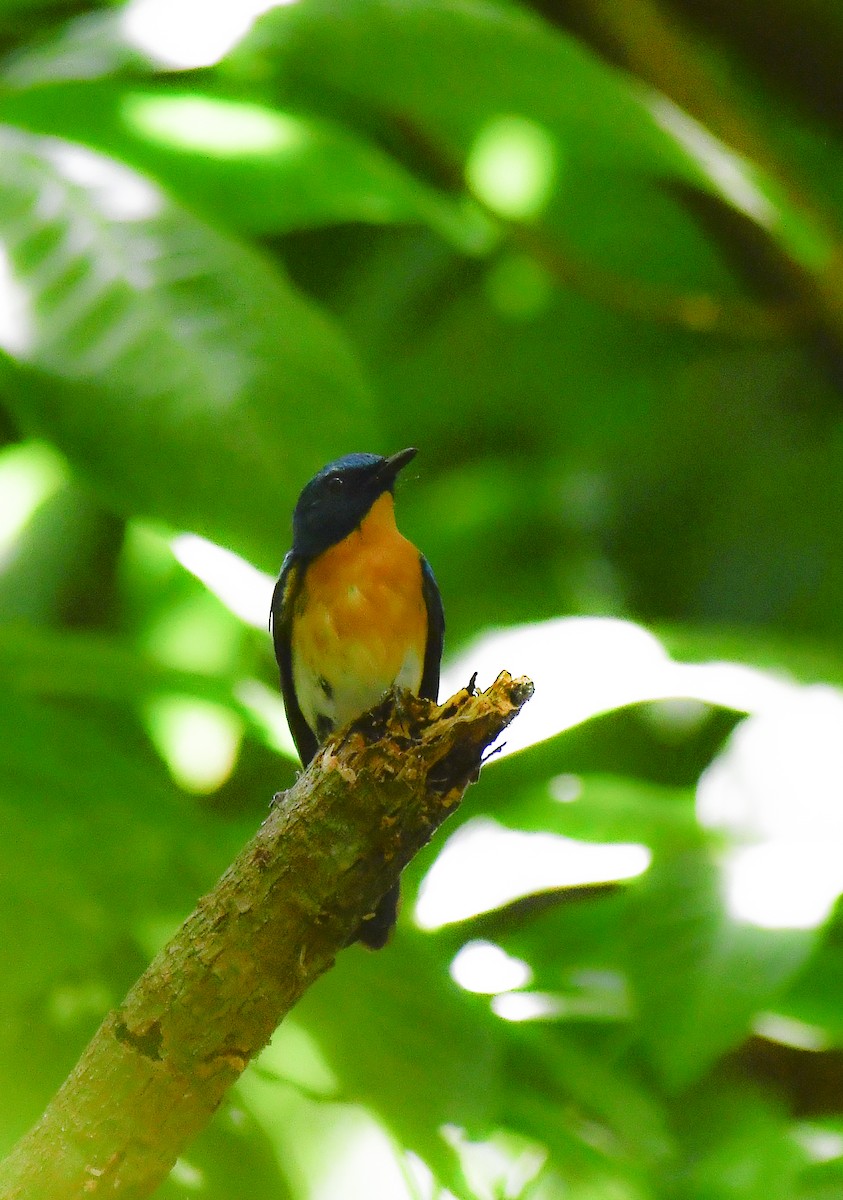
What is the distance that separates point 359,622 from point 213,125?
0.88 m

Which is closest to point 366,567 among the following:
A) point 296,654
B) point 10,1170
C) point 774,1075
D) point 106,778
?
point 296,654

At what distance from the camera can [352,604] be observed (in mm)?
2039

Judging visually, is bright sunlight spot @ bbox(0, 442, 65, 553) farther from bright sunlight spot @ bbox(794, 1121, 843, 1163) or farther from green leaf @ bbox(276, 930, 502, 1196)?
bright sunlight spot @ bbox(794, 1121, 843, 1163)

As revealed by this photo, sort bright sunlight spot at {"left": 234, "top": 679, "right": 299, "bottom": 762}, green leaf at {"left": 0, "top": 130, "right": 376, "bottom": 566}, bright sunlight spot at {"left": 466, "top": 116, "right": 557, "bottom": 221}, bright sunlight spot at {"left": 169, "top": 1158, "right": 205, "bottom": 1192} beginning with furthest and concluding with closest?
bright sunlight spot at {"left": 466, "top": 116, "right": 557, "bottom": 221}
bright sunlight spot at {"left": 234, "top": 679, "right": 299, "bottom": 762}
green leaf at {"left": 0, "top": 130, "right": 376, "bottom": 566}
bright sunlight spot at {"left": 169, "top": 1158, "right": 205, "bottom": 1192}

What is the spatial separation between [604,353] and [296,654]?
1396mm

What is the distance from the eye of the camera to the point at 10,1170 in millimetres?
1068

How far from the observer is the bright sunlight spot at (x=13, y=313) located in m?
1.53

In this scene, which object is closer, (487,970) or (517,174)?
(487,970)

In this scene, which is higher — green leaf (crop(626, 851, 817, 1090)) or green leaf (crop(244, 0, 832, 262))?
green leaf (crop(244, 0, 832, 262))

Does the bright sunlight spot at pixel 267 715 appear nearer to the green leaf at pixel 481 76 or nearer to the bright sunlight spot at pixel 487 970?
the bright sunlight spot at pixel 487 970

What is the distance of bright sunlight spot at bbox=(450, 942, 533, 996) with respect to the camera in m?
1.78

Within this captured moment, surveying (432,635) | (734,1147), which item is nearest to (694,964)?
Result: (734,1147)

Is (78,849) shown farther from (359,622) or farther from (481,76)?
(481,76)

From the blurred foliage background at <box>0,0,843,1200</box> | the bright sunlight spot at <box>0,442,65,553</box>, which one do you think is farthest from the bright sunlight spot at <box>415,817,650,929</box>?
the bright sunlight spot at <box>0,442,65,553</box>
